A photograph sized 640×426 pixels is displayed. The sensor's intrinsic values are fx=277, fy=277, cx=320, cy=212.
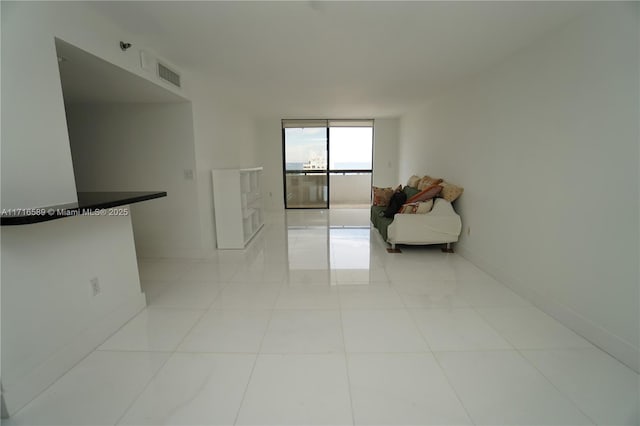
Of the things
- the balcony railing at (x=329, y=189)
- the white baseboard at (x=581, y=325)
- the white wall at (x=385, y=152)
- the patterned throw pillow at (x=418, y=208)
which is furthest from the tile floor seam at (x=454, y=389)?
the balcony railing at (x=329, y=189)

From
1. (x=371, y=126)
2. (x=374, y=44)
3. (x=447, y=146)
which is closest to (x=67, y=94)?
(x=374, y=44)

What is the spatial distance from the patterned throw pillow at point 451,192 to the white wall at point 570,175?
0.37 metres

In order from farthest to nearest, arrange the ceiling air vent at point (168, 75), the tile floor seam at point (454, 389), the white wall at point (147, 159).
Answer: the white wall at point (147, 159)
the ceiling air vent at point (168, 75)
the tile floor seam at point (454, 389)

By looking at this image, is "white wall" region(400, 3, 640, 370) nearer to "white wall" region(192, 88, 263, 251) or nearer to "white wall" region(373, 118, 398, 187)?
"white wall" region(192, 88, 263, 251)

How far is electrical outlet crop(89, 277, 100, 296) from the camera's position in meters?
1.81

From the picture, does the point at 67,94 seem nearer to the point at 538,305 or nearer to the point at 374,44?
the point at 374,44

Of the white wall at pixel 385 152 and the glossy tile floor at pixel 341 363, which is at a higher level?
the white wall at pixel 385 152

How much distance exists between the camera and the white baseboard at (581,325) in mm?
1615

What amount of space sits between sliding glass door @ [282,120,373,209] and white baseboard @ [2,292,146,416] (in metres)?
5.30

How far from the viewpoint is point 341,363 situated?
5.39 ft

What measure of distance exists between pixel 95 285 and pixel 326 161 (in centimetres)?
569

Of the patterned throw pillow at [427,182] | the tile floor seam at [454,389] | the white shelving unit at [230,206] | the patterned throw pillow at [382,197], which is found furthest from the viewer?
the patterned throw pillow at [382,197]

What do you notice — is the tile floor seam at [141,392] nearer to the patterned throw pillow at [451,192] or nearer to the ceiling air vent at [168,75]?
the ceiling air vent at [168,75]

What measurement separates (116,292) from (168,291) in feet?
2.14
